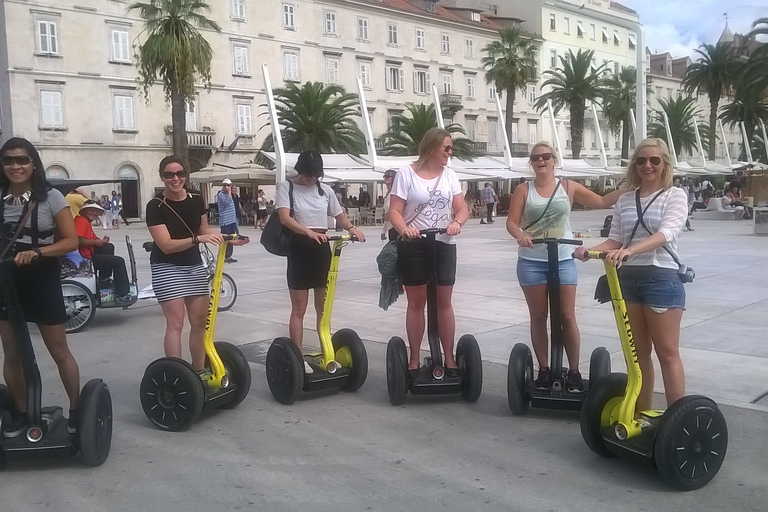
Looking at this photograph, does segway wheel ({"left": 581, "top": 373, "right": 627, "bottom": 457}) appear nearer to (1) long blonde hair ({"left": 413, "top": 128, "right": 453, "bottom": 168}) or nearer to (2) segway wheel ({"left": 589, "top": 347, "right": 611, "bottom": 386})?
(2) segway wheel ({"left": 589, "top": 347, "right": 611, "bottom": 386})

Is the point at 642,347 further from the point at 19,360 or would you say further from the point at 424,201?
the point at 19,360

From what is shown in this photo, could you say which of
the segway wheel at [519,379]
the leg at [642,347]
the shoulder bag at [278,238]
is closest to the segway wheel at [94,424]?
the shoulder bag at [278,238]

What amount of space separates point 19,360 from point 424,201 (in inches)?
106

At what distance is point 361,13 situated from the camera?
165 feet

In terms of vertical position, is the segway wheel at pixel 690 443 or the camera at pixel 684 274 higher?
the camera at pixel 684 274

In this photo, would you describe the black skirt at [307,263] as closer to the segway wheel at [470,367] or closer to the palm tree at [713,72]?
the segway wheel at [470,367]

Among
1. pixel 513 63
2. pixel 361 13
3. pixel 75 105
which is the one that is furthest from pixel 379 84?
pixel 75 105

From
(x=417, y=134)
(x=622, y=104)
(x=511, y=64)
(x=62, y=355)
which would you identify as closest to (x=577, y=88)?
(x=511, y=64)

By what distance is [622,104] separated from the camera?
59.3 metres

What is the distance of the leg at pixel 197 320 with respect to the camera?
524 cm

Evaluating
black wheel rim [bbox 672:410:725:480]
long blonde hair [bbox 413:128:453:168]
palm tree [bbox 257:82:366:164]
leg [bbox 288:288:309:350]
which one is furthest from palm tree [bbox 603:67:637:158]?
black wheel rim [bbox 672:410:725:480]

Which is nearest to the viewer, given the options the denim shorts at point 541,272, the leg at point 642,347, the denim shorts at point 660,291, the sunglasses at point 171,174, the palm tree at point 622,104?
the denim shorts at point 660,291

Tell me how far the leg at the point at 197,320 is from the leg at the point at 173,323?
0.07 m

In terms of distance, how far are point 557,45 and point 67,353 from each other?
220ft
